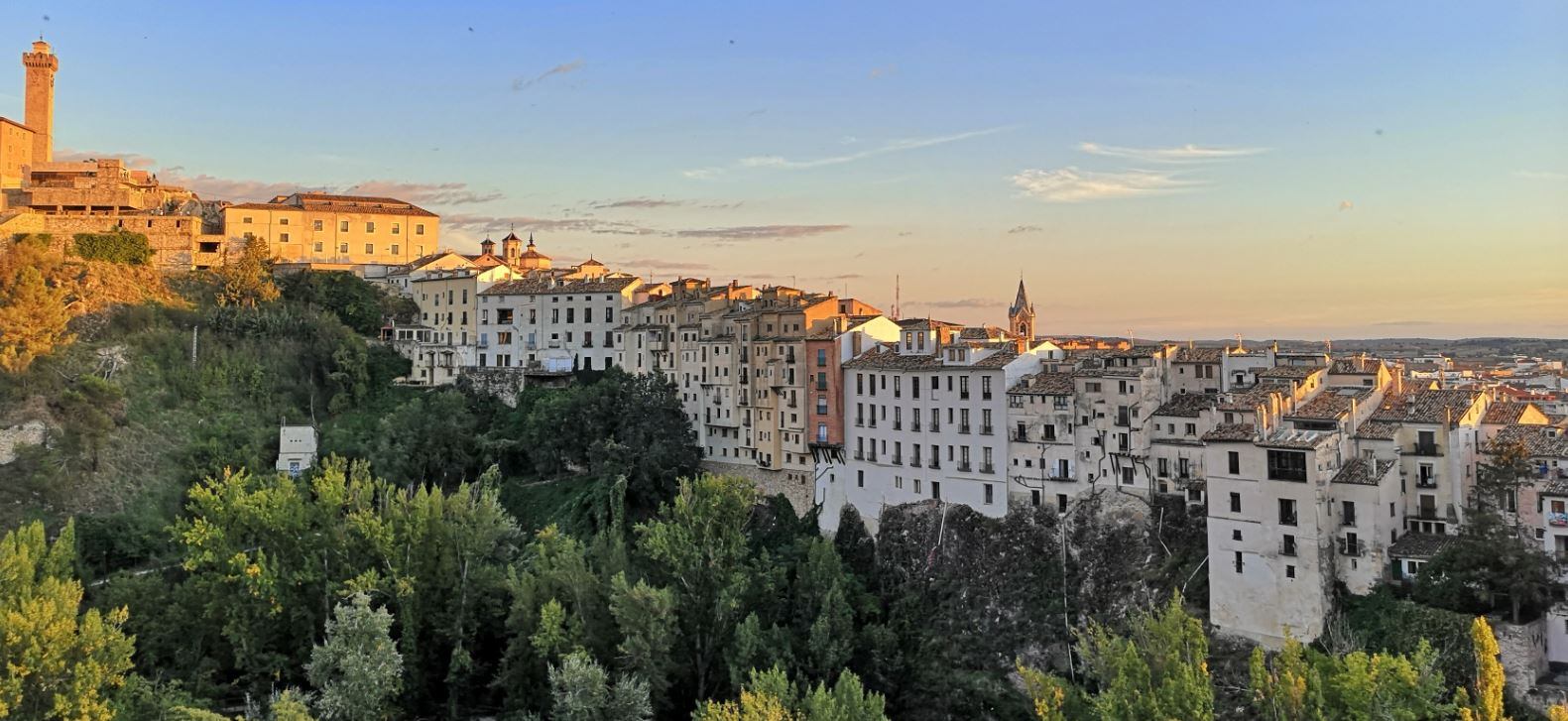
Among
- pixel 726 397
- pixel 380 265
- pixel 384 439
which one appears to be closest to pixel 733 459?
pixel 726 397

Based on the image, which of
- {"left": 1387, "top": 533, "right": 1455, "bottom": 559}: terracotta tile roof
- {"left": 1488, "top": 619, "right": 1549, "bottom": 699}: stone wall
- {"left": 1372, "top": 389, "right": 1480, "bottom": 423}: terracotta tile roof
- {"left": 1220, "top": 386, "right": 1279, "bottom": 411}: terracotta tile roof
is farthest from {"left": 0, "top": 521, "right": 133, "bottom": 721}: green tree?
{"left": 1372, "top": 389, "right": 1480, "bottom": 423}: terracotta tile roof

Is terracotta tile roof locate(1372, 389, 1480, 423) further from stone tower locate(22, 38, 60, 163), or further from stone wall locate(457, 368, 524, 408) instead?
stone tower locate(22, 38, 60, 163)

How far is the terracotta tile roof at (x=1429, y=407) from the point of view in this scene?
3081 cm

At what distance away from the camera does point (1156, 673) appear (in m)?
26.1

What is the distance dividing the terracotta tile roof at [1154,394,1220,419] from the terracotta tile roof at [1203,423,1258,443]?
9.11 ft

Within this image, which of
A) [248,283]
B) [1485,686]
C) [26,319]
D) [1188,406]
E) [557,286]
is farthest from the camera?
[248,283]

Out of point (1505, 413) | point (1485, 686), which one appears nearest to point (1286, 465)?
point (1505, 413)

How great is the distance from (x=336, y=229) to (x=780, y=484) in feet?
129

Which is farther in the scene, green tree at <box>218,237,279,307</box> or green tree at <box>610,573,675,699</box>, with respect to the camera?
green tree at <box>218,237,279,307</box>

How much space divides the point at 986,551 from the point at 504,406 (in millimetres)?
28845

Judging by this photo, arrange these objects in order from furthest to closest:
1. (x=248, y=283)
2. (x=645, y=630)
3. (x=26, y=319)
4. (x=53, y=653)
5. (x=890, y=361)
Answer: (x=248, y=283)
(x=26, y=319)
(x=890, y=361)
(x=645, y=630)
(x=53, y=653)

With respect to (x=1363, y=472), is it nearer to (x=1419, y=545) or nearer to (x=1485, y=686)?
(x=1419, y=545)

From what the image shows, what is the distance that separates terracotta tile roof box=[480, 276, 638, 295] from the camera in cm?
5719

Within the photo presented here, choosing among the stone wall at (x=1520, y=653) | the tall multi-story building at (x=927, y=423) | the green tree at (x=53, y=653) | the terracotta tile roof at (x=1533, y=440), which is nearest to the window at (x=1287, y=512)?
the stone wall at (x=1520, y=653)
